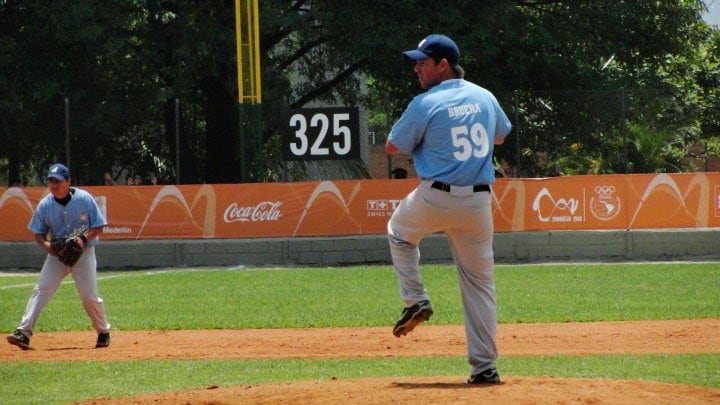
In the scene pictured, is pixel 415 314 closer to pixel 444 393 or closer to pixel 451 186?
pixel 444 393

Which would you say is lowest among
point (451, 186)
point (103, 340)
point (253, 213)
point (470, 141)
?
point (103, 340)

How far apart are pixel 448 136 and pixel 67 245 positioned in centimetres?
589

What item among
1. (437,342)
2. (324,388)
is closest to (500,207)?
(437,342)

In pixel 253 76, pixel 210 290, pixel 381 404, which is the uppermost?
pixel 253 76

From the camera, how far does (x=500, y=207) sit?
24.1m

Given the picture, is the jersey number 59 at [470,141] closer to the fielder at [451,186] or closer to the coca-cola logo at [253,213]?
the fielder at [451,186]

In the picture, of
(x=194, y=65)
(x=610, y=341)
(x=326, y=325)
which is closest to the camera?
(x=610, y=341)

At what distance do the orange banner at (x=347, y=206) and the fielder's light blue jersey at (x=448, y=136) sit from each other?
16.1 meters

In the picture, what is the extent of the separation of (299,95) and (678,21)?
421 inches

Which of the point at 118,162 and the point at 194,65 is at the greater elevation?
the point at 194,65

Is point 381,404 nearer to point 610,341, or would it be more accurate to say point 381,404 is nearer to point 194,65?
point 610,341

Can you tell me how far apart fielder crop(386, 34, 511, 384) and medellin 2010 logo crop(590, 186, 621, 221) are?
1622 centimetres

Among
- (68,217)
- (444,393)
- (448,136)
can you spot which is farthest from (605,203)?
(444,393)

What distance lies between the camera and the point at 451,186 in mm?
7762
